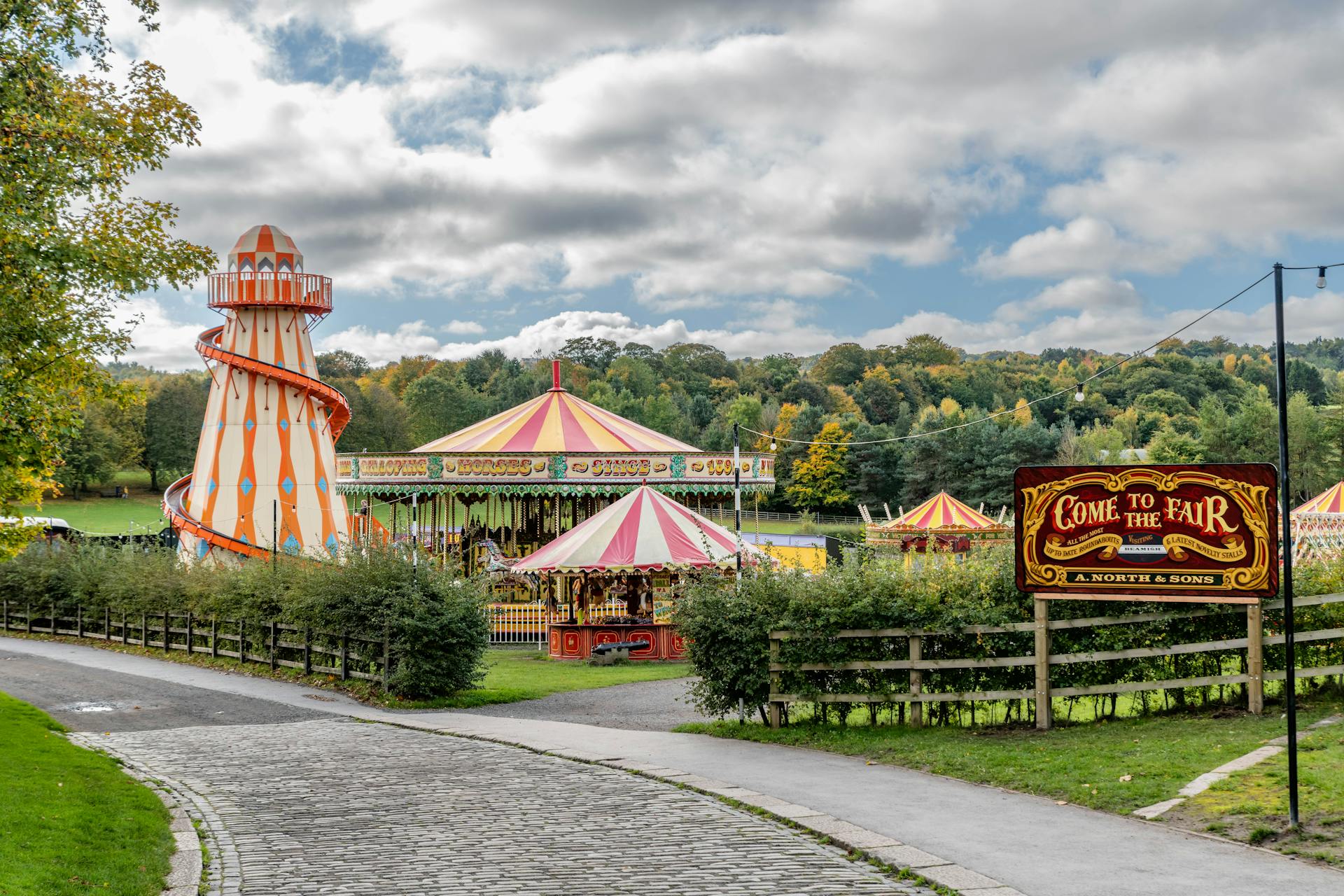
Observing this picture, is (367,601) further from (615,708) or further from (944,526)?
(944,526)

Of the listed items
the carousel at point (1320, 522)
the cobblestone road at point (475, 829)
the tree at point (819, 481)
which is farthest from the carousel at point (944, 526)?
the tree at point (819, 481)

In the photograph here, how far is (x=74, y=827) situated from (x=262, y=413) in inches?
1107

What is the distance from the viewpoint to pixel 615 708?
17.4 m

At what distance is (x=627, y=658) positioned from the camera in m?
24.0

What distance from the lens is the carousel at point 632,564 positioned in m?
24.4

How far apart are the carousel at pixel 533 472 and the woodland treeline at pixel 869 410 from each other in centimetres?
3021

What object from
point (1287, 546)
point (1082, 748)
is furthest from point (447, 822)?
point (1287, 546)

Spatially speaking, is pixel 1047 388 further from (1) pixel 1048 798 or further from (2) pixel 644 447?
(1) pixel 1048 798

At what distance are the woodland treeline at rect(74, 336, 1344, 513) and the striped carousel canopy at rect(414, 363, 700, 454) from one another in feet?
99.2

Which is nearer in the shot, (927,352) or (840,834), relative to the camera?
(840,834)

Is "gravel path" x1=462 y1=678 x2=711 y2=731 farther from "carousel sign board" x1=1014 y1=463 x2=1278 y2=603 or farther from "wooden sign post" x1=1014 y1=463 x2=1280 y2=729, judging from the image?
"carousel sign board" x1=1014 y1=463 x2=1278 y2=603

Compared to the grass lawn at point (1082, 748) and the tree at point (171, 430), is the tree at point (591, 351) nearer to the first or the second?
the tree at point (171, 430)

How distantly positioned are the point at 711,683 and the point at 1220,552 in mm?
5427

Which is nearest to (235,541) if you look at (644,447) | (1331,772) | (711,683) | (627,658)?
(644,447)
